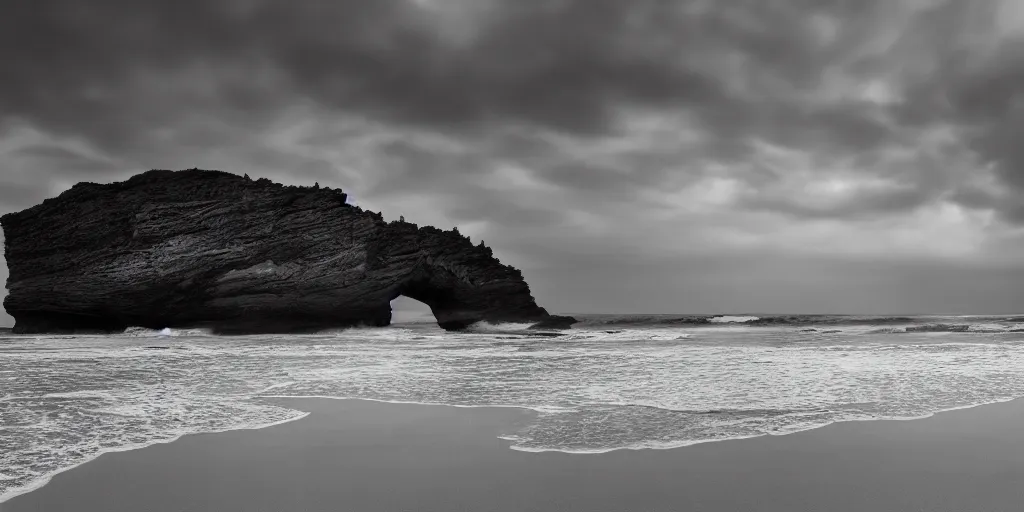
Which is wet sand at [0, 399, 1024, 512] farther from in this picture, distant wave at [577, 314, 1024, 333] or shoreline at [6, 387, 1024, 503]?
distant wave at [577, 314, 1024, 333]

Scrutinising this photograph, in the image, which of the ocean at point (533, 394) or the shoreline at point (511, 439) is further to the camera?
the ocean at point (533, 394)

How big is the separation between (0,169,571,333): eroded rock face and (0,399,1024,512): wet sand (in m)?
31.0

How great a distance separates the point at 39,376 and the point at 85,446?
591 cm

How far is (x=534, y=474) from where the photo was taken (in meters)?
3.42

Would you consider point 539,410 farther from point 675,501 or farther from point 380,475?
point 675,501

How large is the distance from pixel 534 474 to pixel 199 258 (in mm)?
34265

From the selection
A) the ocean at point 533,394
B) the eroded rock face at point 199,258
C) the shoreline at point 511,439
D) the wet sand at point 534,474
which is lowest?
the wet sand at point 534,474

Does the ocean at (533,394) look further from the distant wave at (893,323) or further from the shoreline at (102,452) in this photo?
the distant wave at (893,323)

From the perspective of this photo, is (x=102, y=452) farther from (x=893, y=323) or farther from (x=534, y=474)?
(x=893, y=323)

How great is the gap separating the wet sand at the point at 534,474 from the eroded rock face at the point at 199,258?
3097 centimetres

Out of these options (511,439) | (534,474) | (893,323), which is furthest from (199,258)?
(893,323)

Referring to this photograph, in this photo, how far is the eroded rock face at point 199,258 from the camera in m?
33.1

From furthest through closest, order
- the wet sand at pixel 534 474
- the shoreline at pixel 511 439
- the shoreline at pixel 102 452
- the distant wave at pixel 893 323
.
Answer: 1. the distant wave at pixel 893 323
2. the shoreline at pixel 511 439
3. the shoreline at pixel 102 452
4. the wet sand at pixel 534 474

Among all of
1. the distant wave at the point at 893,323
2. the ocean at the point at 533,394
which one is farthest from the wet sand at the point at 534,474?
the distant wave at the point at 893,323
